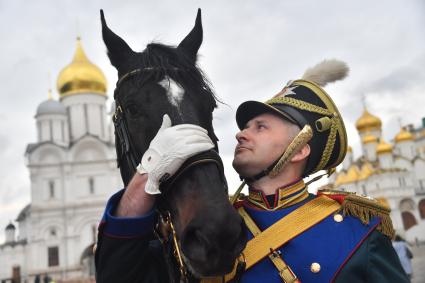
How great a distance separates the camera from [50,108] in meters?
37.8

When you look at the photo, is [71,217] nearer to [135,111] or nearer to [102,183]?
[102,183]

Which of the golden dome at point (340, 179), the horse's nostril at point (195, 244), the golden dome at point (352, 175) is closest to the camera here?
the horse's nostril at point (195, 244)

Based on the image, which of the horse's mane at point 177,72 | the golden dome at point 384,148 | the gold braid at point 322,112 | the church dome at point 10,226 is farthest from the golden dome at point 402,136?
the horse's mane at point 177,72

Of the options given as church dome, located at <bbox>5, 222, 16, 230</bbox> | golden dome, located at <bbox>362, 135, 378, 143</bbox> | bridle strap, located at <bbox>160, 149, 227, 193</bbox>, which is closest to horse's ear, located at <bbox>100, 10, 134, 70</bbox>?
bridle strap, located at <bbox>160, 149, 227, 193</bbox>

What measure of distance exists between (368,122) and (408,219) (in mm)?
10438

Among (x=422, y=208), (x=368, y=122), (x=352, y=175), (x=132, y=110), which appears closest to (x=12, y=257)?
(x=352, y=175)

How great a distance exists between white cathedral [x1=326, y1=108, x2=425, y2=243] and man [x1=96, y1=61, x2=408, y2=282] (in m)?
41.9

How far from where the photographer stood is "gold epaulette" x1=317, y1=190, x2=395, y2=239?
2324mm

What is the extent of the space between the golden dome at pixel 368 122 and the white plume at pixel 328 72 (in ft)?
168

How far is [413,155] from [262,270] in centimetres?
5761

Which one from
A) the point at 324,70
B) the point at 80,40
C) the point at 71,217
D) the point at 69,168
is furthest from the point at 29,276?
the point at 324,70

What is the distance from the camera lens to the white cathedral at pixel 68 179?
35.1 metres

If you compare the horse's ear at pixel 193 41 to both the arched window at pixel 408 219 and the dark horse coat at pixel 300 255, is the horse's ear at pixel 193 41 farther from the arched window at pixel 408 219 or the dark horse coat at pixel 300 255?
the arched window at pixel 408 219

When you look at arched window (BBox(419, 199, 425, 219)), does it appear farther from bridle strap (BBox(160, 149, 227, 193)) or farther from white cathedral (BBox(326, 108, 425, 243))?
bridle strap (BBox(160, 149, 227, 193))
